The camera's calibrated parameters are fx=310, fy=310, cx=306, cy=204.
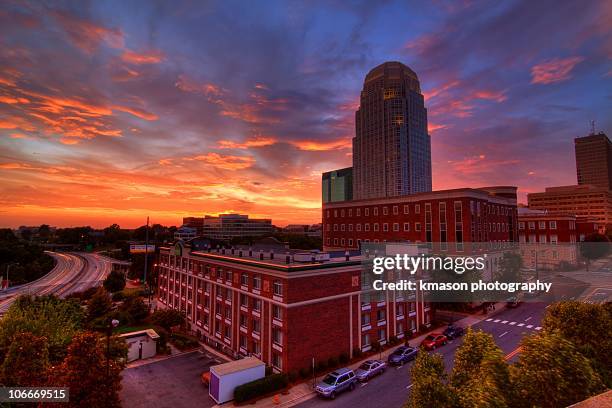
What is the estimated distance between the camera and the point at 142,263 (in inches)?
3935

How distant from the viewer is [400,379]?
108ft

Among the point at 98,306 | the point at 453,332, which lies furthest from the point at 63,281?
the point at 453,332

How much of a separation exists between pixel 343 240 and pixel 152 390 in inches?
2845

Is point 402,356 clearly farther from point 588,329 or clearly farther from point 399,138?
point 399,138

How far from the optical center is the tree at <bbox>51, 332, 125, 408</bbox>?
20000mm

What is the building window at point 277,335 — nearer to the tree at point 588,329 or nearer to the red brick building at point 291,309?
the red brick building at point 291,309

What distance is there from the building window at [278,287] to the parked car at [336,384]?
9573 mm

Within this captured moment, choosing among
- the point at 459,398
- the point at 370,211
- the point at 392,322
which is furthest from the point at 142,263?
the point at 459,398

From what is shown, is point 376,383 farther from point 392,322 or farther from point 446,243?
point 446,243

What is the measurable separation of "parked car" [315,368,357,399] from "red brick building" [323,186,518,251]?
158 feet

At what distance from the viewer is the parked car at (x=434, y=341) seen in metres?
40.4

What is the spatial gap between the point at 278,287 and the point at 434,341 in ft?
75.4

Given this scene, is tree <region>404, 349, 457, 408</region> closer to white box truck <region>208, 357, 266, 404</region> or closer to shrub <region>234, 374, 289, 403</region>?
shrub <region>234, 374, 289, 403</region>

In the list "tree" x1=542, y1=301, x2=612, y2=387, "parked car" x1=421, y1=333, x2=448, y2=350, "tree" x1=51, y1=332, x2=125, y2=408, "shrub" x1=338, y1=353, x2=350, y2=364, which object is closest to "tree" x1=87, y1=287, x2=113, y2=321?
"tree" x1=51, y1=332, x2=125, y2=408
